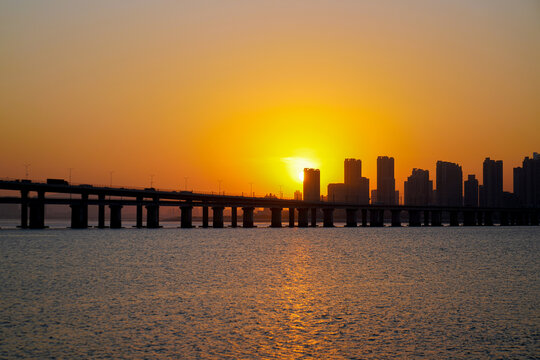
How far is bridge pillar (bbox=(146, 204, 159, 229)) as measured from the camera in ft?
578

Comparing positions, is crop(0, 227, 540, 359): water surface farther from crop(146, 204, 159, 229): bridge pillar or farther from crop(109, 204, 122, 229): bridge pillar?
crop(146, 204, 159, 229): bridge pillar

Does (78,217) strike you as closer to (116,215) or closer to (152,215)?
(116,215)

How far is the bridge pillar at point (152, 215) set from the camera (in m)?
176

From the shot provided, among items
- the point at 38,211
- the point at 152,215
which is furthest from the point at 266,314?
the point at 152,215

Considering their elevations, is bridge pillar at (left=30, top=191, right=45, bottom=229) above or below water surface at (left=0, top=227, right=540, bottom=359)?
above

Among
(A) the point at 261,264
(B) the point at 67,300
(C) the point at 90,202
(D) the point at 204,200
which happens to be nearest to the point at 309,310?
(B) the point at 67,300

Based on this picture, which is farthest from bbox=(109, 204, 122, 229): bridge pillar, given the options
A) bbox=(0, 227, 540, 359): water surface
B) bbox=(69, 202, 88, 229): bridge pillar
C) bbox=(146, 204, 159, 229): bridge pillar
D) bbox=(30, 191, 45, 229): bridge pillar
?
bbox=(0, 227, 540, 359): water surface

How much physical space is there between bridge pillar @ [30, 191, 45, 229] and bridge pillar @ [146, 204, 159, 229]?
30.9 meters

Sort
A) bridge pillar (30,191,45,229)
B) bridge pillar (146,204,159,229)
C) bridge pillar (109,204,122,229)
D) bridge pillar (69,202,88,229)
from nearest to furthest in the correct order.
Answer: bridge pillar (30,191,45,229) < bridge pillar (69,202,88,229) < bridge pillar (109,204,122,229) < bridge pillar (146,204,159,229)

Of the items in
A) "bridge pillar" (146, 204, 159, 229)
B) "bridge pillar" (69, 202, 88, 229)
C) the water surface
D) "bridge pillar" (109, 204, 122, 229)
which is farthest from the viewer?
"bridge pillar" (146, 204, 159, 229)

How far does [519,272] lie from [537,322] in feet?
101

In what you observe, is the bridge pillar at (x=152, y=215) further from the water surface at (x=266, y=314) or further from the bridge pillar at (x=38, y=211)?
the water surface at (x=266, y=314)

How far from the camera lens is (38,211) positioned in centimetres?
15762

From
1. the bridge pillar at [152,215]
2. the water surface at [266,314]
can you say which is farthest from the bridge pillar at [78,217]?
the water surface at [266,314]
